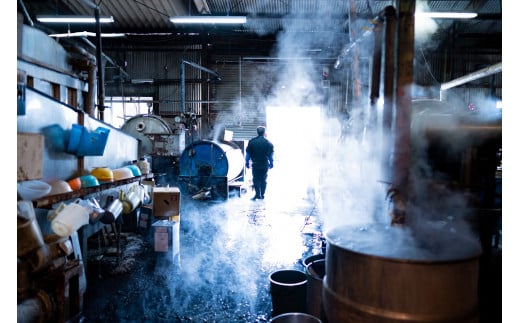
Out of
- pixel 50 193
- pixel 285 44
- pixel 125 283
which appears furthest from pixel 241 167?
pixel 50 193

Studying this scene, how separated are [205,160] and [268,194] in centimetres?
275

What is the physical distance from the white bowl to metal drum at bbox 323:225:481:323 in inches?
106

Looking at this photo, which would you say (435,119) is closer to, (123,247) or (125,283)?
(125,283)

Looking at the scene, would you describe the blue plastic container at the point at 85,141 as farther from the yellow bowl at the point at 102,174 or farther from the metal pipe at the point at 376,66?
Answer: the metal pipe at the point at 376,66

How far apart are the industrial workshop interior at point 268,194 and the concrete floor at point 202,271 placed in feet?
0.10

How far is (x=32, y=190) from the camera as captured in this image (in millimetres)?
3064

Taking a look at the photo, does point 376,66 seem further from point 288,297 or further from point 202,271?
point 202,271

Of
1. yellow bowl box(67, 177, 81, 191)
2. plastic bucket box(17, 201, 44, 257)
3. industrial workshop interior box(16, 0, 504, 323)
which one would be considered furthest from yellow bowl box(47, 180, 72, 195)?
plastic bucket box(17, 201, 44, 257)

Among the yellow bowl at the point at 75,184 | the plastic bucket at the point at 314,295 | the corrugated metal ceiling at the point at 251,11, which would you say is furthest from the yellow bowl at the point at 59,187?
the corrugated metal ceiling at the point at 251,11

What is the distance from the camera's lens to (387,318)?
7.38ft

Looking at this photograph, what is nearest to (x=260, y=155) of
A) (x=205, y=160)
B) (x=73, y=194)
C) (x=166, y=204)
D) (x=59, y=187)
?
(x=205, y=160)

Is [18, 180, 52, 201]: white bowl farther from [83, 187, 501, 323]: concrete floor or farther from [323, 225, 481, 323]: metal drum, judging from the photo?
[323, 225, 481, 323]: metal drum

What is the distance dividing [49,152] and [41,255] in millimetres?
1718

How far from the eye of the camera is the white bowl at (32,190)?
293 cm
